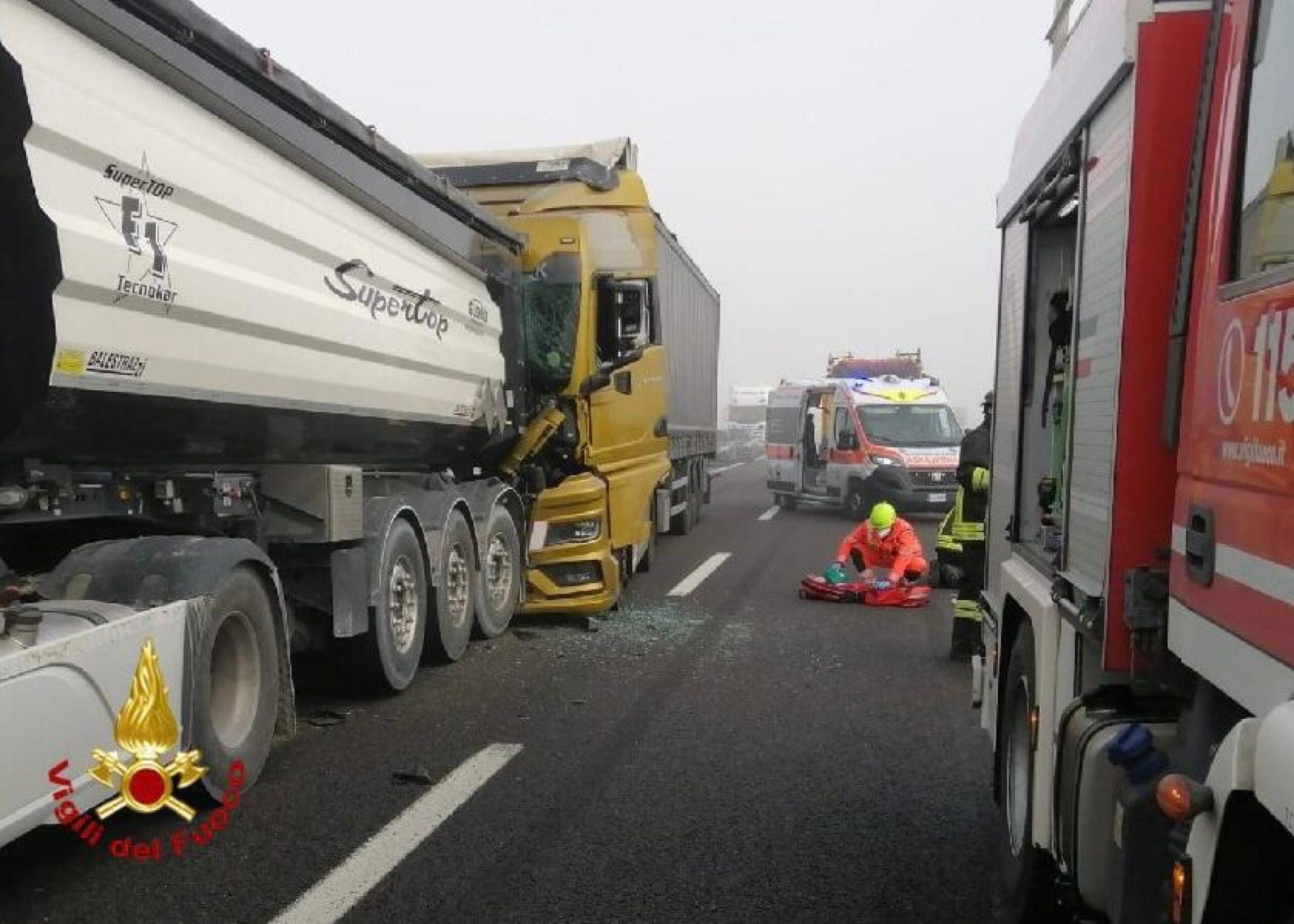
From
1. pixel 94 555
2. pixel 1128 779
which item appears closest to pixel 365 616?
pixel 94 555

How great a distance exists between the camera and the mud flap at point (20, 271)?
3240 mm

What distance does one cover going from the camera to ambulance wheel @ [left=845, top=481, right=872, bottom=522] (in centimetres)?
1825

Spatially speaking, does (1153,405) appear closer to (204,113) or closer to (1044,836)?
(1044,836)

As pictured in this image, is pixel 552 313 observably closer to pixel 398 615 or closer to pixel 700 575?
pixel 398 615

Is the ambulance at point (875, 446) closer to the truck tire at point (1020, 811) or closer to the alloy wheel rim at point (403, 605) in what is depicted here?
the alloy wheel rim at point (403, 605)

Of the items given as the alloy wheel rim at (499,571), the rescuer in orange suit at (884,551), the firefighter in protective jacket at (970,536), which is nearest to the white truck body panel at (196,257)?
the alloy wheel rim at (499,571)

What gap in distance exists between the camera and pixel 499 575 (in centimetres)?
861

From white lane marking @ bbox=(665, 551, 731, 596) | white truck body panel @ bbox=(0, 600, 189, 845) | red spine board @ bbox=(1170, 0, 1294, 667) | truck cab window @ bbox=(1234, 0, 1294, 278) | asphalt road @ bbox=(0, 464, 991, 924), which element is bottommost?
white lane marking @ bbox=(665, 551, 731, 596)

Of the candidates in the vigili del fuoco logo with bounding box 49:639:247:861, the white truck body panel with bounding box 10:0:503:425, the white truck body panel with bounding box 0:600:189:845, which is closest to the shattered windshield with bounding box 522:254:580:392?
the white truck body panel with bounding box 10:0:503:425

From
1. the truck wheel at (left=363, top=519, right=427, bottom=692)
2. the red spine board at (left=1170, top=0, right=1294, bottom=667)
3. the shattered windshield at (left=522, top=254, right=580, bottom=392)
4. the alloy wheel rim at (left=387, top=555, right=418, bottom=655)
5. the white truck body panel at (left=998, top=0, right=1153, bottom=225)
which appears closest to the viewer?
the red spine board at (left=1170, top=0, right=1294, bottom=667)

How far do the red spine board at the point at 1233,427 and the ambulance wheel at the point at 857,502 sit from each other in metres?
16.0

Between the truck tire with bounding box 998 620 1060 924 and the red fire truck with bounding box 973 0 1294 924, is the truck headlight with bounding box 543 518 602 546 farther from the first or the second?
the red fire truck with bounding box 973 0 1294 924

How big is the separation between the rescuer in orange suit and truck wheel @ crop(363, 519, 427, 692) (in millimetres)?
4350

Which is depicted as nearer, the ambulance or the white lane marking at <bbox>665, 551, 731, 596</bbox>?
the white lane marking at <bbox>665, 551, 731, 596</bbox>
